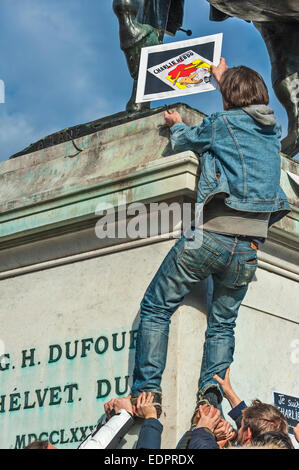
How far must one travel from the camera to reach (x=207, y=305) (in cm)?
567

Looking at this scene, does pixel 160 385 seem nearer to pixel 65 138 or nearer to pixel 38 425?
pixel 38 425

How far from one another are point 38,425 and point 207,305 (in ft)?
4.07

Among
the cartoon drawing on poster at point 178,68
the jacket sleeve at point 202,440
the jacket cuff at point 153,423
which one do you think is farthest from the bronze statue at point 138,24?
the jacket sleeve at point 202,440

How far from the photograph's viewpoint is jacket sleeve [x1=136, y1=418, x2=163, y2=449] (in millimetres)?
5043

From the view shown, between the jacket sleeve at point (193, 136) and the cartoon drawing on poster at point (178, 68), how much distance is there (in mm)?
334

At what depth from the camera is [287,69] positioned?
280 inches

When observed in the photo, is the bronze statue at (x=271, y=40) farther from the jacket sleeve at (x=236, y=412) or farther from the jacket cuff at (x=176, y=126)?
the jacket sleeve at (x=236, y=412)

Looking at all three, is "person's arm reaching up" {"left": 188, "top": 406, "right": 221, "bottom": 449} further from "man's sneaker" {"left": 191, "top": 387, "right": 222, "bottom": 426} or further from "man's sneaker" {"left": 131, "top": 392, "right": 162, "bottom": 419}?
"man's sneaker" {"left": 131, "top": 392, "right": 162, "bottom": 419}

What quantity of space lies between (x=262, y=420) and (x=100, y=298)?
1731 millimetres

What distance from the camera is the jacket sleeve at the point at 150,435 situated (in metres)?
5.04

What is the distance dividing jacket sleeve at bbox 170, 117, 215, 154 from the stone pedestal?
0.08 m

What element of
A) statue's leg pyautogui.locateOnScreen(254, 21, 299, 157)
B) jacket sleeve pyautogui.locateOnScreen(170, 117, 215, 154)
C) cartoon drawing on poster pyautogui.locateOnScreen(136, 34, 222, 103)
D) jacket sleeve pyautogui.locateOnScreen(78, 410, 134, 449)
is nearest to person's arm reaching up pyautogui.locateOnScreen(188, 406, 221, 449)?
jacket sleeve pyautogui.locateOnScreen(78, 410, 134, 449)

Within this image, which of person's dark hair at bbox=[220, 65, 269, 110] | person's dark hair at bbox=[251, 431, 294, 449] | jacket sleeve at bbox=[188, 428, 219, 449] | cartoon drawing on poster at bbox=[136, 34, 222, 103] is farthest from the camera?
cartoon drawing on poster at bbox=[136, 34, 222, 103]

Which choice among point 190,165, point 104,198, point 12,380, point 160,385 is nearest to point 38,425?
point 12,380
